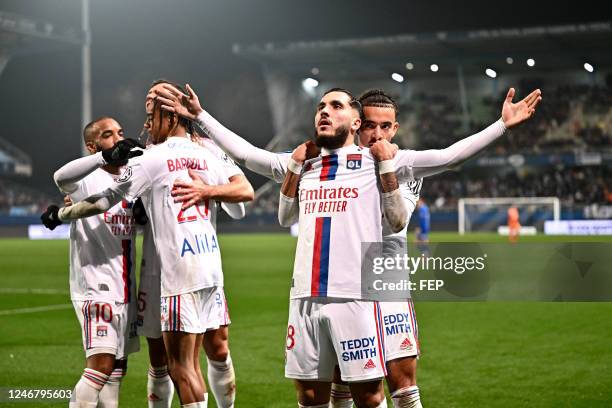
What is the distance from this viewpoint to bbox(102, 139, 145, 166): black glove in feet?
15.6

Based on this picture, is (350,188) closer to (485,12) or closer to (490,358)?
(490,358)

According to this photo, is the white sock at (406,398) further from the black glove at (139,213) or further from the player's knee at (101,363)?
the black glove at (139,213)

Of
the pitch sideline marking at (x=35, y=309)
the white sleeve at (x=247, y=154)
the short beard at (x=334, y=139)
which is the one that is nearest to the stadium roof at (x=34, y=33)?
the pitch sideline marking at (x=35, y=309)

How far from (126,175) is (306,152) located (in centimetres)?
109

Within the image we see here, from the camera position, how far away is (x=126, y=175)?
190 inches

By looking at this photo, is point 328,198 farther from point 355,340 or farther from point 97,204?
point 97,204

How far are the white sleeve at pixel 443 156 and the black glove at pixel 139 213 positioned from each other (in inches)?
66.6

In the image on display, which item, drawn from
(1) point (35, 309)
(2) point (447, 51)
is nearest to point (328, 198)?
(1) point (35, 309)

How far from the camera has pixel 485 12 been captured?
44281 mm

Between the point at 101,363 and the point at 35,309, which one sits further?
the point at 35,309

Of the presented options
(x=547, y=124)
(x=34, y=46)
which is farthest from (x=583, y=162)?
(x=34, y=46)

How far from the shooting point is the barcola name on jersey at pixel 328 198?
435cm

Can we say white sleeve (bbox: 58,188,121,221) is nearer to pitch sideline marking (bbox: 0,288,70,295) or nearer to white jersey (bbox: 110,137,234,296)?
white jersey (bbox: 110,137,234,296)

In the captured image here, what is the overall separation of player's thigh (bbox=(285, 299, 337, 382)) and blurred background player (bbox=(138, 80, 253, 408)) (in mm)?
752
